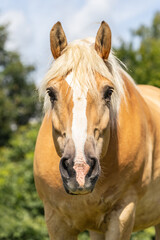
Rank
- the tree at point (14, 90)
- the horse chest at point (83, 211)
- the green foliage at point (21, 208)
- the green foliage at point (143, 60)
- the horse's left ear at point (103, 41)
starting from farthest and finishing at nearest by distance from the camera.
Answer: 1. the tree at point (14, 90)
2. the green foliage at point (143, 60)
3. the green foliage at point (21, 208)
4. the horse chest at point (83, 211)
5. the horse's left ear at point (103, 41)

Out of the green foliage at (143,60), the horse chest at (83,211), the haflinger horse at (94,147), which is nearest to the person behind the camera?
the haflinger horse at (94,147)

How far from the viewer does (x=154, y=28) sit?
149 ft

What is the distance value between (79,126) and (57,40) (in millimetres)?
890

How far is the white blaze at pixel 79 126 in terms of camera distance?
9.04 ft

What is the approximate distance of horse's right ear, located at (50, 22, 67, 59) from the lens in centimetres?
339

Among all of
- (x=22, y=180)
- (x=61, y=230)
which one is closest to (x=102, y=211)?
(x=61, y=230)

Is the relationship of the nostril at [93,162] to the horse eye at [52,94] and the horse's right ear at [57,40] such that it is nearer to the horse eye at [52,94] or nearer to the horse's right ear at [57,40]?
the horse eye at [52,94]

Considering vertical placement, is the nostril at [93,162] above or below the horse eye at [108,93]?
below

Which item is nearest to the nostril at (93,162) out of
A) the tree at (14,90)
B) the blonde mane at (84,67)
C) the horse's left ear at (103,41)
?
the blonde mane at (84,67)

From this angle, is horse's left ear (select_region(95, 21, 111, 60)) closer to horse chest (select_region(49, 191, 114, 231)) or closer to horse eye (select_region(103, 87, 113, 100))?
horse eye (select_region(103, 87, 113, 100))

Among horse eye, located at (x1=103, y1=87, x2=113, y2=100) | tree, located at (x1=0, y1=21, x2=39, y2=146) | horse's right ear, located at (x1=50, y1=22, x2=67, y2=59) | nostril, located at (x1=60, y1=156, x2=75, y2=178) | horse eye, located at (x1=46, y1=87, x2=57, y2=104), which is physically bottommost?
tree, located at (x1=0, y1=21, x2=39, y2=146)

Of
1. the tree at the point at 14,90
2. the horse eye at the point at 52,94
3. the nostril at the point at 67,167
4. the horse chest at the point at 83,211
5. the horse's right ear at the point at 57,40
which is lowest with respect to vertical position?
the tree at the point at 14,90

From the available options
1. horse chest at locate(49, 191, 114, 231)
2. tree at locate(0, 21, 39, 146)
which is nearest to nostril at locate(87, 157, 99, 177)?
horse chest at locate(49, 191, 114, 231)

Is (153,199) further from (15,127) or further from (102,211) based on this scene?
(15,127)
